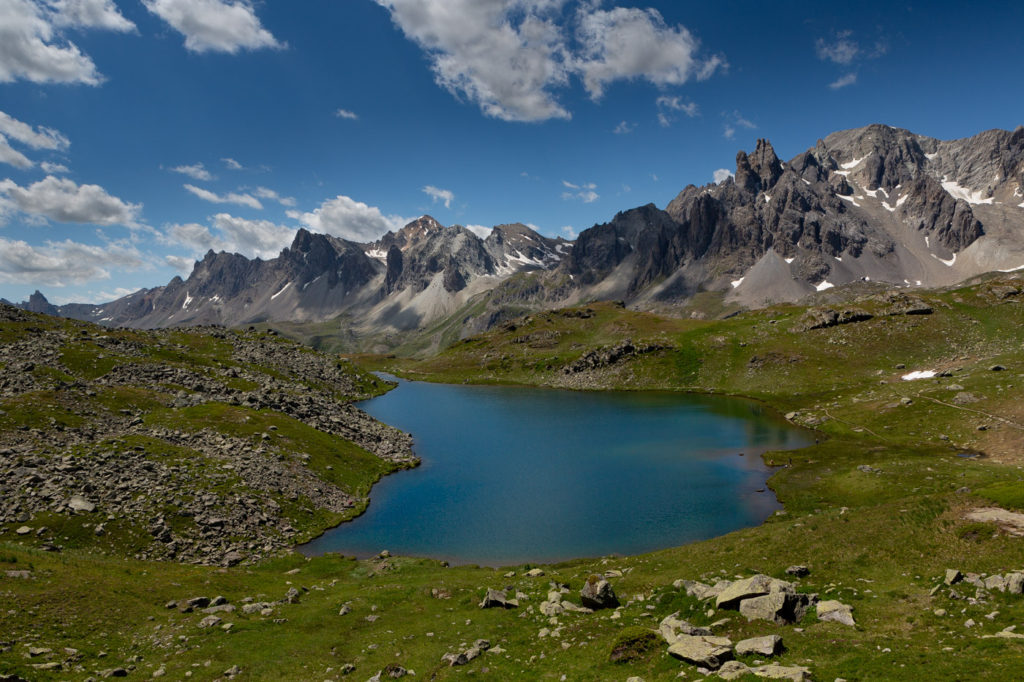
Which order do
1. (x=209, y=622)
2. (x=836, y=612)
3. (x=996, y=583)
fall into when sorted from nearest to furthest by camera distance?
(x=996, y=583) < (x=836, y=612) < (x=209, y=622)

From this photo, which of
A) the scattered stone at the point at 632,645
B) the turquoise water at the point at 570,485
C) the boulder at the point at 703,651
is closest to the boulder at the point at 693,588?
the scattered stone at the point at 632,645

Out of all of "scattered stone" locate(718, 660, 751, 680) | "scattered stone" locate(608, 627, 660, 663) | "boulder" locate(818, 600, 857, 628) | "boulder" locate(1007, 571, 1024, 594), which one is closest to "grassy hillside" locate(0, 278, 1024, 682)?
"scattered stone" locate(608, 627, 660, 663)

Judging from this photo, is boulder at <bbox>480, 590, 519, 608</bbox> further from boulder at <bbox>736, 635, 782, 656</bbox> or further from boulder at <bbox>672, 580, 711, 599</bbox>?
boulder at <bbox>736, 635, 782, 656</bbox>

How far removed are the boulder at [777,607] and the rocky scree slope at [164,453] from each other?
1763 inches

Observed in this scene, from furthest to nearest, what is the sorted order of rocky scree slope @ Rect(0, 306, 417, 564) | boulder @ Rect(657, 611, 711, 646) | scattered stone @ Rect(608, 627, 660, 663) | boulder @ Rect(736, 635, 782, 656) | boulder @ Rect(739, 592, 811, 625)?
rocky scree slope @ Rect(0, 306, 417, 564)
boulder @ Rect(739, 592, 811, 625)
boulder @ Rect(657, 611, 711, 646)
scattered stone @ Rect(608, 627, 660, 663)
boulder @ Rect(736, 635, 782, 656)

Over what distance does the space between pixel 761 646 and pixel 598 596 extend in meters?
11.5

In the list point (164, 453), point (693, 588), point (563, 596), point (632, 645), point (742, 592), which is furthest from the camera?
point (164, 453)

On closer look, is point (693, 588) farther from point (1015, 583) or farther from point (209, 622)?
point (209, 622)

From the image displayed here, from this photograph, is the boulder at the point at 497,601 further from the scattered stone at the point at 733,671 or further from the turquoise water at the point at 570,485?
the turquoise water at the point at 570,485

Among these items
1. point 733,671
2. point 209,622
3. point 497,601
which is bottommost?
point 209,622

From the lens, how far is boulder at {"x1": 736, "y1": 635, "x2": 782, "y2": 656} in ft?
63.7

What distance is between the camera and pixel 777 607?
23.2m

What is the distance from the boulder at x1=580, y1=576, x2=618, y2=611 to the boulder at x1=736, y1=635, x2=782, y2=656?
35.0ft

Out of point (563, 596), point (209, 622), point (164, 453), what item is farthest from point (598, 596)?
point (164, 453)
